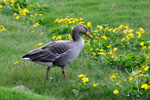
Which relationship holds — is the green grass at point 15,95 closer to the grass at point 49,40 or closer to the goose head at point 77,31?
the grass at point 49,40

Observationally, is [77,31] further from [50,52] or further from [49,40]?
[49,40]

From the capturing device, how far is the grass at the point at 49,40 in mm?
5689

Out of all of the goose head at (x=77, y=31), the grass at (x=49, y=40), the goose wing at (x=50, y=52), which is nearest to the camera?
the grass at (x=49, y=40)

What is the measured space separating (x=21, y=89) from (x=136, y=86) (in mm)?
2209

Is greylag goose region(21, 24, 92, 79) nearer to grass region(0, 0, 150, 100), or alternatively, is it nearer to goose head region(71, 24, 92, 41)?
goose head region(71, 24, 92, 41)

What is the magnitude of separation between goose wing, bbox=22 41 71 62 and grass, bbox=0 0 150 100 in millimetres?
521

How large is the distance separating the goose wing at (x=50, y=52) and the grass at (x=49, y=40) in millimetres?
521

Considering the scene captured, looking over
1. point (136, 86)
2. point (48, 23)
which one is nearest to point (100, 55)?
point (136, 86)

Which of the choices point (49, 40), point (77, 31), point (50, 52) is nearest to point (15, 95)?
point (50, 52)

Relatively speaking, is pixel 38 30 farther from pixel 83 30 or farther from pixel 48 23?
pixel 83 30

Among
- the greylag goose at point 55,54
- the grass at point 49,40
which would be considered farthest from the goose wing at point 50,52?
the grass at point 49,40

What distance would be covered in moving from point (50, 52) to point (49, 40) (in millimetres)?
2662

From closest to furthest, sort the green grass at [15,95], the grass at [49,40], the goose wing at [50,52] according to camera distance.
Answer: the green grass at [15,95]
the grass at [49,40]
the goose wing at [50,52]

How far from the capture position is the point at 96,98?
5449mm
